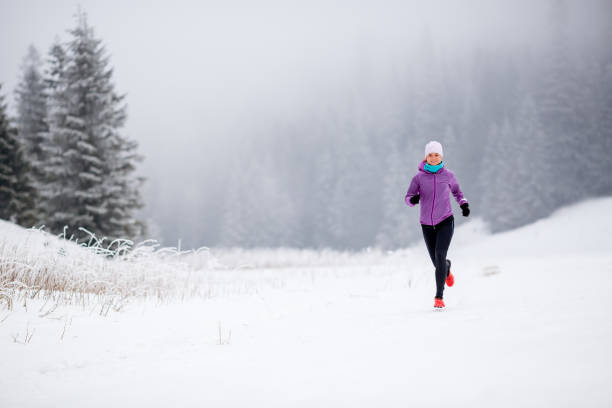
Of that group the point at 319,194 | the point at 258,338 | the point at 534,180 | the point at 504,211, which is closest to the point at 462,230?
the point at 504,211

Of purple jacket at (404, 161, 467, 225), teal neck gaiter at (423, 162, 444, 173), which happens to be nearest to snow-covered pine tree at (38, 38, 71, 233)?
purple jacket at (404, 161, 467, 225)

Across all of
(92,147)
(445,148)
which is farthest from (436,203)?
(445,148)

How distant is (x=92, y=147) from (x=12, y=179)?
17.7ft

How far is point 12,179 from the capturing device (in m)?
16.3

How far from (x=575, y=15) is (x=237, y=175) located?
46.2 m

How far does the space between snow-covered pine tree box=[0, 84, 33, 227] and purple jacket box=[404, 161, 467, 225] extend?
1771cm

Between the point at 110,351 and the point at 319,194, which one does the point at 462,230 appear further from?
the point at 110,351

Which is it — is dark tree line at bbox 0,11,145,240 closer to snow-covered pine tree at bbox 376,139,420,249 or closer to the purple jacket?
the purple jacket

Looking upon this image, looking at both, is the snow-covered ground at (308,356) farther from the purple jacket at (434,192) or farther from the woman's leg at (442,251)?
the purple jacket at (434,192)

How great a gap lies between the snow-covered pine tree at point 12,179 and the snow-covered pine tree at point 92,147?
11.0 ft

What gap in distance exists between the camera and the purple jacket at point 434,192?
4.46 m

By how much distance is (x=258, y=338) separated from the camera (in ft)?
10.4

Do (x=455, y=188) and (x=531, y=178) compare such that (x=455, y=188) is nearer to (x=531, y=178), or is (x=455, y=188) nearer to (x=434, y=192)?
(x=434, y=192)

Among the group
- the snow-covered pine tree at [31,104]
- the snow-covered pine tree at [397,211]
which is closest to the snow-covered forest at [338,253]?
the snow-covered pine tree at [31,104]
